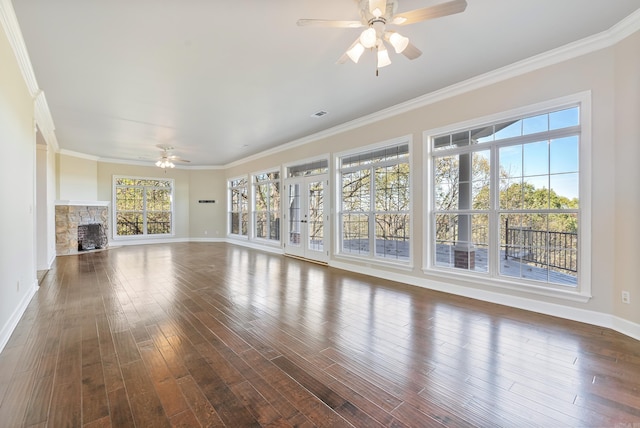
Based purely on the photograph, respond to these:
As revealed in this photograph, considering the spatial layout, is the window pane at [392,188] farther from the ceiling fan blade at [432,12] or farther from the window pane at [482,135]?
the ceiling fan blade at [432,12]

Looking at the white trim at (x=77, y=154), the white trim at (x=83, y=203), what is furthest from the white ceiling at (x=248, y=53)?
the white trim at (x=77, y=154)

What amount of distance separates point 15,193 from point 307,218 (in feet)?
16.6

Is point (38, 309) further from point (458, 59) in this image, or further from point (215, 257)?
point (458, 59)

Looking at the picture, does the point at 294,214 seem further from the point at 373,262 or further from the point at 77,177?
the point at 77,177

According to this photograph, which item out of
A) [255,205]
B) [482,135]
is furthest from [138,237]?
[482,135]

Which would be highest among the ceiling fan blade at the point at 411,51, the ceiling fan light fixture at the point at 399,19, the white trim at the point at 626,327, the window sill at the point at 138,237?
the ceiling fan light fixture at the point at 399,19

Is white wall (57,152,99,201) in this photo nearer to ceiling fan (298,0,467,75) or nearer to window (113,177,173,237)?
window (113,177,173,237)

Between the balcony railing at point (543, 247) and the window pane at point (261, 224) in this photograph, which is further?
the window pane at point (261, 224)

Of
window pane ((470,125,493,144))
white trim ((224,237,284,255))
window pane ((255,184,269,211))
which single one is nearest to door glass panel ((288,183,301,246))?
white trim ((224,237,284,255))

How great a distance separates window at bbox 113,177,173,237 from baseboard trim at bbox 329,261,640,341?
29.1 feet

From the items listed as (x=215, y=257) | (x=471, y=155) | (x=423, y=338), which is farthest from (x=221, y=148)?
(x=423, y=338)

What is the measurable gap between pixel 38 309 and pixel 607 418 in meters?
5.39

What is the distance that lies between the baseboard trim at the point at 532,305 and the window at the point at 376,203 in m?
0.43

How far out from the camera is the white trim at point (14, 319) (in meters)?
2.60
